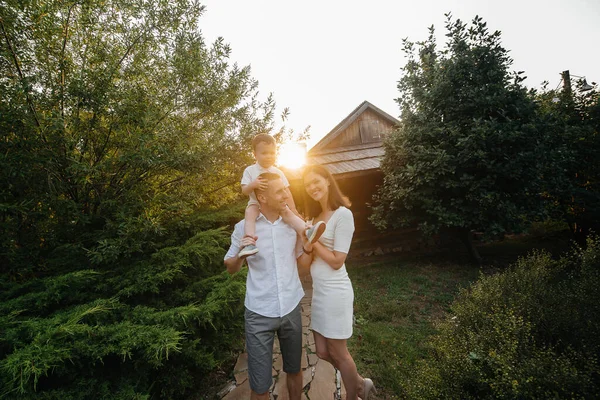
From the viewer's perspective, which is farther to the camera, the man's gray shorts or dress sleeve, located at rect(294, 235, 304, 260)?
dress sleeve, located at rect(294, 235, 304, 260)

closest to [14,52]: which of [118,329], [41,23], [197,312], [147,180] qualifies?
[41,23]

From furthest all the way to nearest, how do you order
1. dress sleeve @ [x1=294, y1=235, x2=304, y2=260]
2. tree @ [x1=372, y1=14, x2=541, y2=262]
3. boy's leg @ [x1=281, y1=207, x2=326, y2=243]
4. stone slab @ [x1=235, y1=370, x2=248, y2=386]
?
tree @ [x1=372, y1=14, x2=541, y2=262] → stone slab @ [x1=235, y1=370, x2=248, y2=386] → dress sleeve @ [x1=294, y1=235, x2=304, y2=260] → boy's leg @ [x1=281, y1=207, x2=326, y2=243]

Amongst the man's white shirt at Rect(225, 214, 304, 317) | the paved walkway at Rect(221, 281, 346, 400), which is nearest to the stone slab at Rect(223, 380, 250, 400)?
the paved walkway at Rect(221, 281, 346, 400)

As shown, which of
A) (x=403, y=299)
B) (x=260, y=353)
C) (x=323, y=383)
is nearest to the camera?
(x=260, y=353)

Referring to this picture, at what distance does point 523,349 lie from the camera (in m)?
2.44

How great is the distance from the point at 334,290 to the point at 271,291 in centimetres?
61

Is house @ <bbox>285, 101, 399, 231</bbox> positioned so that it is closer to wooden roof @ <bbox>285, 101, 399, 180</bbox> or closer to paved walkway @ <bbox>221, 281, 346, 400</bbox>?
wooden roof @ <bbox>285, 101, 399, 180</bbox>

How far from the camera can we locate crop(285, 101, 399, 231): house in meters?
8.78

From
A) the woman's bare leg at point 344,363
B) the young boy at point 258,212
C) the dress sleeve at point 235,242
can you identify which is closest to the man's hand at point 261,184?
the young boy at point 258,212

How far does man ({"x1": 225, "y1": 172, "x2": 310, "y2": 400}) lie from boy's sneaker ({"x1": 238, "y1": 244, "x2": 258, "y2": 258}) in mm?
Answer: 45

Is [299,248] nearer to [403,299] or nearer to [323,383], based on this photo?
[323,383]

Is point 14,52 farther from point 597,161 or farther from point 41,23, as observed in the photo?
point 597,161

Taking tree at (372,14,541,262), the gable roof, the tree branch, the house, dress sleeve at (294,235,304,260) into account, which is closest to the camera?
dress sleeve at (294,235,304,260)

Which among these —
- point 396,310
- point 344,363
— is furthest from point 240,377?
point 396,310
